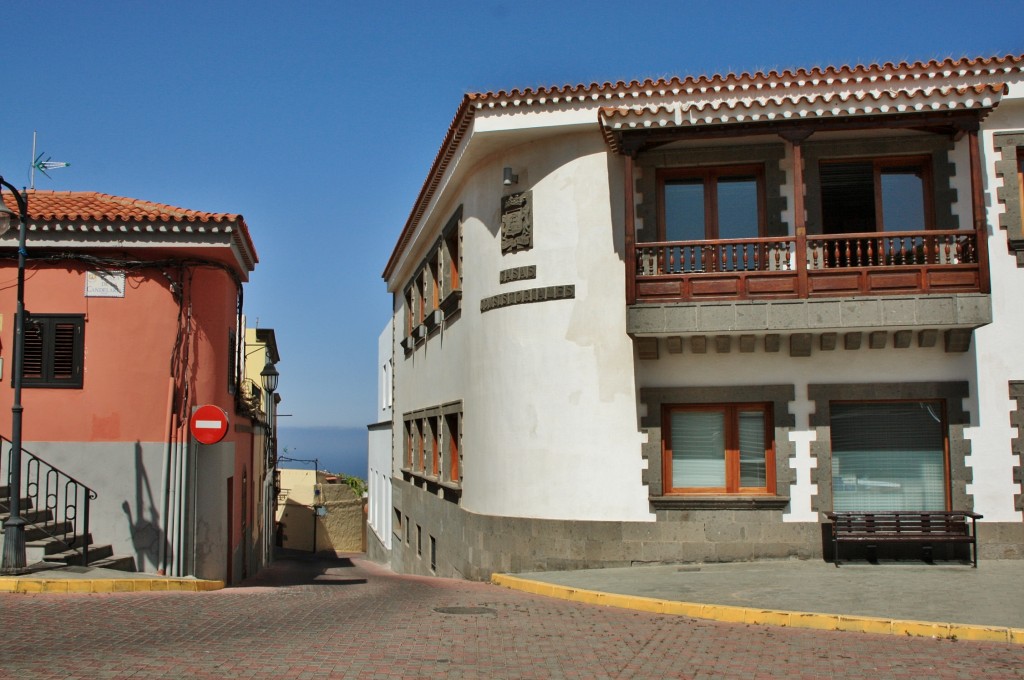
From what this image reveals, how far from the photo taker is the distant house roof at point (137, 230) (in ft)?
47.0

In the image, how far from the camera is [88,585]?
11.4 meters

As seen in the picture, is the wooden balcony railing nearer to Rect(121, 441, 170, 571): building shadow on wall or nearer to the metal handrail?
Rect(121, 441, 170, 571): building shadow on wall

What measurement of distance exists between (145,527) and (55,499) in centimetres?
135

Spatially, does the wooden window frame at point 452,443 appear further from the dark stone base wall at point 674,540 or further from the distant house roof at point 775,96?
the distant house roof at point 775,96

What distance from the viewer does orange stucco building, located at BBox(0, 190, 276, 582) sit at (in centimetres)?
1438

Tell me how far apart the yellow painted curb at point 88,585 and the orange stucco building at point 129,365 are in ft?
7.33

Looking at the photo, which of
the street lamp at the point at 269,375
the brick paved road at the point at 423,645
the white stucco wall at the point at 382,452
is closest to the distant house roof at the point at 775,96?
the brick paved road at the point at 423,645

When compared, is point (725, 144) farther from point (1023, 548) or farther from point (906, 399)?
point (1023, 548)

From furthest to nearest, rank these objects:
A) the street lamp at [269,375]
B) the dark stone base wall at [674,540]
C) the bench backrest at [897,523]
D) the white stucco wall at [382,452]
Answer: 1. the white stucco wall at [382,452]
2. the street lamp at [269,375]
3. the dark stone base wall at [674,540]
4. the bench backrest at [897,523]

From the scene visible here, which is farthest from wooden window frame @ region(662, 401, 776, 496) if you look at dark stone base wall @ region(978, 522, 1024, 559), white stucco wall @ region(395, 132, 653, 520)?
dark stone base wall @ region(978, 522, 1024, 559)

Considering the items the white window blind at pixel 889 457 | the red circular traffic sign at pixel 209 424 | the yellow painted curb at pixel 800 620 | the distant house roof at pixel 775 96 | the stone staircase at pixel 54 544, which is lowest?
the yellow painted curb at pixel 800 620

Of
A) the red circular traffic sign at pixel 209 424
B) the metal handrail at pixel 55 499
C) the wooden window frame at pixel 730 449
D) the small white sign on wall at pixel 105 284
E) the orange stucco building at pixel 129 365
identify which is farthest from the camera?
the small white sign on wall at pixel 105 284

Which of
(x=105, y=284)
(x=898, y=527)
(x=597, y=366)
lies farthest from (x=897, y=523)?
(x=105, y=284)

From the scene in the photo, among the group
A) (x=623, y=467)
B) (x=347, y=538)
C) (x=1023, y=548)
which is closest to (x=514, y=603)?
(x=623, y=467)
